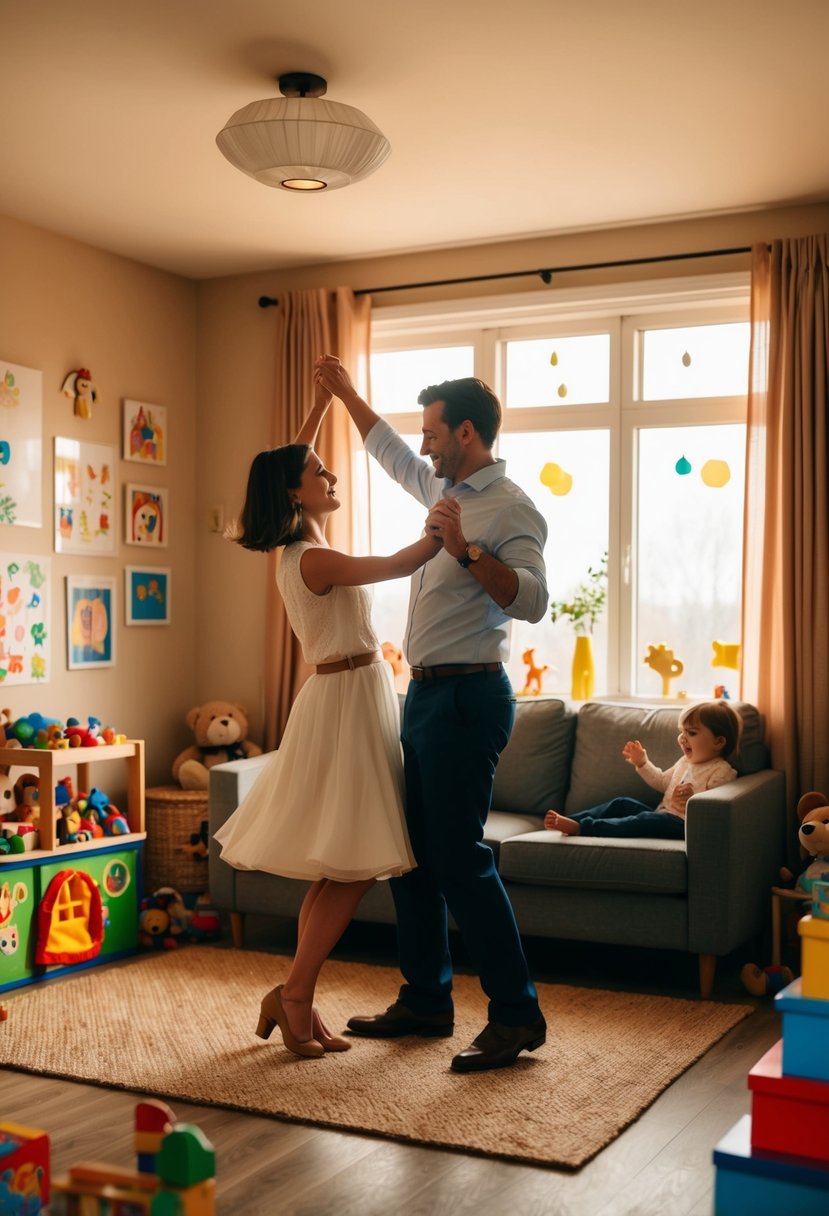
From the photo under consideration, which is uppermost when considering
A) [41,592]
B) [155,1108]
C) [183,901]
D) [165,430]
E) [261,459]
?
[165,430]

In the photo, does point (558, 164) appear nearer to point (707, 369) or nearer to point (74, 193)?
point (707, 369)

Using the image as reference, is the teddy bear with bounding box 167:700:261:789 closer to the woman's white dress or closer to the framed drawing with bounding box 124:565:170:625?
the framed drawing with bounding box 124:565:170:625

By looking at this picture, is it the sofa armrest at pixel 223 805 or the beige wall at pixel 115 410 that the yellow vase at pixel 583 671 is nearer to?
the sofa armrest at pixel 223 805

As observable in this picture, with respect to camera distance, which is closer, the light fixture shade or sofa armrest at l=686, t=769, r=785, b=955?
the light fixture shade

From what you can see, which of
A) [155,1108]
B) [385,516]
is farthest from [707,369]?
[155,1108]

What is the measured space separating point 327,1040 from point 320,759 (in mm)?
736

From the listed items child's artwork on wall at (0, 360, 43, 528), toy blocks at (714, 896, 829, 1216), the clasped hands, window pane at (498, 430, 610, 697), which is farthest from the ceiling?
toy blocks at (714, 896, 829, 1216)

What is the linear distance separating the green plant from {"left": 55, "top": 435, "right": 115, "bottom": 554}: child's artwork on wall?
1830mm

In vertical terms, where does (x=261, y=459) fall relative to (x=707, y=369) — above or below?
below

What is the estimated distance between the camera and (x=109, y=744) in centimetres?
462

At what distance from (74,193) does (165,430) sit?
128cm

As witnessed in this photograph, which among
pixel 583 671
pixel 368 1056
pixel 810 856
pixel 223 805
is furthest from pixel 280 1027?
pixel 583 671

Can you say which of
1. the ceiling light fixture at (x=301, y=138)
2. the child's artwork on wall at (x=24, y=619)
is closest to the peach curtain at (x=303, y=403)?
the child's artwork on wall at (x=24, y=619)

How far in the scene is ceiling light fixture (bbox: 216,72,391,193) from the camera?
3326 millimetres
